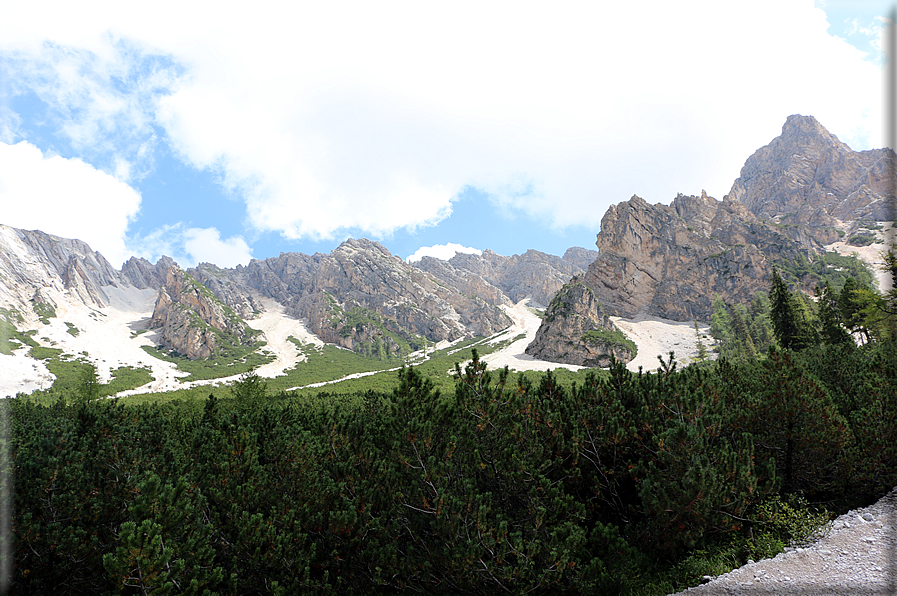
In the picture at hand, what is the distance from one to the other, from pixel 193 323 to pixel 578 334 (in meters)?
141

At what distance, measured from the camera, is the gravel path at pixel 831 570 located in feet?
20.8

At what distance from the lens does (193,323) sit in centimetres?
14125

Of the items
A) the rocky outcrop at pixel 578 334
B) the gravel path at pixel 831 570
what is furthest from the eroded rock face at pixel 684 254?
the gravel path at pixel 831 570

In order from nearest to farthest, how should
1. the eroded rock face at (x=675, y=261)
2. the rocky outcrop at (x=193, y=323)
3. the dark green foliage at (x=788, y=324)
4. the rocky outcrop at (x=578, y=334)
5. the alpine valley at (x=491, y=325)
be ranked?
the dark green foliage at (x=788, y=324) → the rocky outcrop at (x=578, y=334) → the alpine valley at (x=491, y=325) → the eroded rock face at (x=675, y=261) → the rocky outcrop at (x=193, y=323)

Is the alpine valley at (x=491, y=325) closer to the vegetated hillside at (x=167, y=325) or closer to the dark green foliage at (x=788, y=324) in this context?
the vegetated hillside at (x=167, y=325)

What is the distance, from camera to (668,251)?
5536 inches

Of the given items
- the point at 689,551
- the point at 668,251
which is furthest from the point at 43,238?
the point at 668,251

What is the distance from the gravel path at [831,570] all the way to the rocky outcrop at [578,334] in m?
103

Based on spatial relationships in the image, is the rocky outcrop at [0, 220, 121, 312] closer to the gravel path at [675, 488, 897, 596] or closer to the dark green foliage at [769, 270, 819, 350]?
the gravel path at [675, 488, 897, 596]

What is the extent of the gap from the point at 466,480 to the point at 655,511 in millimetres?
4264

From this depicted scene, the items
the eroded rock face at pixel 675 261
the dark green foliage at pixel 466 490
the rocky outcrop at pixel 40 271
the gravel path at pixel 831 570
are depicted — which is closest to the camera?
the gravel path at pixel 831 570

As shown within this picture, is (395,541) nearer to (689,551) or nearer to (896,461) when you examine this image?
(689,551)

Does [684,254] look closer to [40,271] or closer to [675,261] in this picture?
[675,261]

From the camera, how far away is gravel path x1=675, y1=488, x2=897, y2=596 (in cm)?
635
